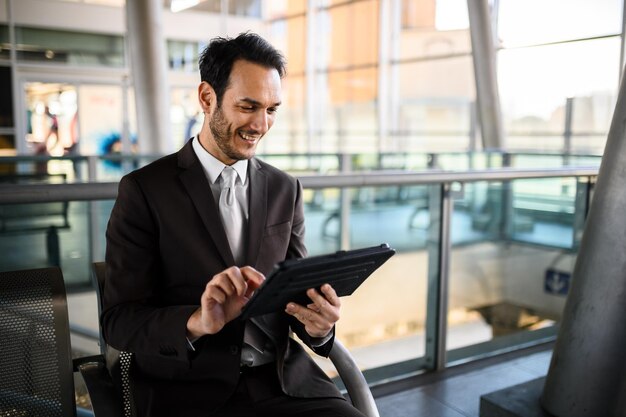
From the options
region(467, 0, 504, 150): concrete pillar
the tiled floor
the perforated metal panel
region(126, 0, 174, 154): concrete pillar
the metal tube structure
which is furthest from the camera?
region(467, 0, 504, 150): concrete pillar

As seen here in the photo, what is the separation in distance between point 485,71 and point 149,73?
4.16 m

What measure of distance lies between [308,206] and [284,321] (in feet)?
9.04

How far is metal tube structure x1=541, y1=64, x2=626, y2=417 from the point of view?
254 centimetres

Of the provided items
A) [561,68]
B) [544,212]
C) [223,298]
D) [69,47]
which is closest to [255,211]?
[223,298]

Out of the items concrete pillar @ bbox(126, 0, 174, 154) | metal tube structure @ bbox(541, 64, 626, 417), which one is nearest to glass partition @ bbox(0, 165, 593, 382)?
metal tube structure @ bbox(541, 64, 626, 417)

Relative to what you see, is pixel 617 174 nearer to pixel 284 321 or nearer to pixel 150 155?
pixel 284 321

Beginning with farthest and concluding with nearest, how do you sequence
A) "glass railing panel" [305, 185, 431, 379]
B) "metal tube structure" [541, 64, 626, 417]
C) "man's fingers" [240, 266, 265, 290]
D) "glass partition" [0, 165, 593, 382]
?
"glass railing panel" [305, 185, 431, 379], "glass partition" [0, 165, 593, 382], "metal tube structure" [541, 64, 626, 417], "man's fingers" [240, 266, 265, 290]

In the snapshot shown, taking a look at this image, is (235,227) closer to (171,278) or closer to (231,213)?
→ (231,213)

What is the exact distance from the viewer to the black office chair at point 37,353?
1522 mm

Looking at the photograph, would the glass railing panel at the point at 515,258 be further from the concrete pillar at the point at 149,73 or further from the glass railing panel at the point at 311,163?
the concrete pillar at the point at 149,73

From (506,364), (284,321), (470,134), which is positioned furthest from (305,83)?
(284,321)

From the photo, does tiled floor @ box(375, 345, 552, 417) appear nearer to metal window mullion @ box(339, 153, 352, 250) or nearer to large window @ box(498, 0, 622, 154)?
metal window mullion @ box(339, 153, 352, 250)

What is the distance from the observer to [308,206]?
4449 millimetres

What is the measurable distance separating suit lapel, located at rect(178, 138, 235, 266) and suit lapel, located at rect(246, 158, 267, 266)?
0.07 meters
